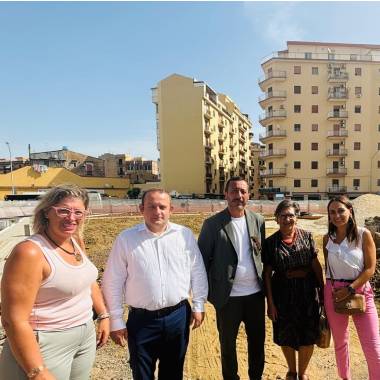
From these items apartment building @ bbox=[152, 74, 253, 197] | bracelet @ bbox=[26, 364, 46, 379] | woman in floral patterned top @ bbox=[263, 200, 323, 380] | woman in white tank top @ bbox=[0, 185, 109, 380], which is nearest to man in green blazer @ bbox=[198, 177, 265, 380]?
woman in floral patterned top @ bbox=[263, 200, 323, 380]

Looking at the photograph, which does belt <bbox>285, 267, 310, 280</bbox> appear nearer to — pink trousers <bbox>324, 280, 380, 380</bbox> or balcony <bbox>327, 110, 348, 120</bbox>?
pink trousers <bbox>324, 280, 380, 380</bbox>

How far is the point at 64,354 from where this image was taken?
84.1 inches

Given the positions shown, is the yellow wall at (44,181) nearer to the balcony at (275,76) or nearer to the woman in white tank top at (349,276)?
the balcony at (275,76)

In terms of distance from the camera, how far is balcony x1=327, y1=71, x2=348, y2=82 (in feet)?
160

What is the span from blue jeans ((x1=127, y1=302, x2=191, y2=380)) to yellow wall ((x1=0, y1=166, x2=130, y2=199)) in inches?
1876

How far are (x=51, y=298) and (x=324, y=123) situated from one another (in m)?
54.5

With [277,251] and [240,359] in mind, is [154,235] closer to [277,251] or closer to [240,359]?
[277,251]

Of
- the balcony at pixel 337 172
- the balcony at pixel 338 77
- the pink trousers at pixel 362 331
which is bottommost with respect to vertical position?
the pink trousers at pixel 362 331

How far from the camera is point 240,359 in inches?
166

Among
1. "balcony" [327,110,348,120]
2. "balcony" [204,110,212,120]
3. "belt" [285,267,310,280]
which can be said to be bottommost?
"belt" [285,267,310,280]

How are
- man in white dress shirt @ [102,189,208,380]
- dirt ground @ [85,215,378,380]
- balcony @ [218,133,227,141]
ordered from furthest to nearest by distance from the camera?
1. balcony @ [218,133,227,141]
2. dirt ground @ [85,215,378,380]
3. man in white dress shirt @ [102,189,208,380]

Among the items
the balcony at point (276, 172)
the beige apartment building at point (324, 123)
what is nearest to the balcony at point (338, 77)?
the beige apartment building at point (324, 123)

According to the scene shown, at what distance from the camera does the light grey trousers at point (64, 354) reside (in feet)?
6.29

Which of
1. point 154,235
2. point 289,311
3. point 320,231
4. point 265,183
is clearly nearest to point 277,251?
point 289,311
